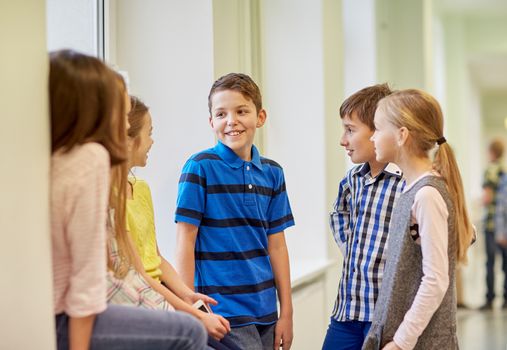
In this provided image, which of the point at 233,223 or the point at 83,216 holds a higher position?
the point at 83,216

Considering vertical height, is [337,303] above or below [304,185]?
below

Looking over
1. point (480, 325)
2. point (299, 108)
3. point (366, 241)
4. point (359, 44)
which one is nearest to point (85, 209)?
point (366, 241)

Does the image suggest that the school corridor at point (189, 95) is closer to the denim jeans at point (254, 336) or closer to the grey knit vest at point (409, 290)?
the denim jeans at point (254, 336)

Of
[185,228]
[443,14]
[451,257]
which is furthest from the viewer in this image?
[443,14]

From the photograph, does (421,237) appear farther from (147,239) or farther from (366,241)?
(147,239)

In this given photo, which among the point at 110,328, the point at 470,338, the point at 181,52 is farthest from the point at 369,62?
the point at 110,328

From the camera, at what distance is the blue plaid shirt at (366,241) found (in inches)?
89.7

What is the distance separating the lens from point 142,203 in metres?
1.94

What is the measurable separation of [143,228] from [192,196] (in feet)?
0.87

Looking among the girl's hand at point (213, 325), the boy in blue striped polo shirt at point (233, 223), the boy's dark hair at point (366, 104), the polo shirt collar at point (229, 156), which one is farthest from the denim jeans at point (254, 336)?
the boy's dark hair at point (366, 104)

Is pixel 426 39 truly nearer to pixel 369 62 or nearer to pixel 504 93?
pixel 369 62

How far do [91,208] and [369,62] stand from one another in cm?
376

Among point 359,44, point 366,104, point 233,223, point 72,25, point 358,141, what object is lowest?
point 233,223

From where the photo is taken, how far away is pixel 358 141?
7.80ft
